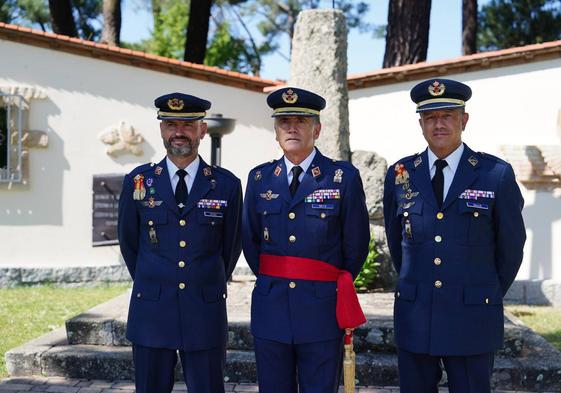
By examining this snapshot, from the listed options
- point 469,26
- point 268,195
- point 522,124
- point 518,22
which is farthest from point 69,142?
point 518,22

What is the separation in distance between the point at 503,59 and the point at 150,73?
4433 mm

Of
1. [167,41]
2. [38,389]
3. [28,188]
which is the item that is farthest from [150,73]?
[167,41]

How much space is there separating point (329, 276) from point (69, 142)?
684 cm

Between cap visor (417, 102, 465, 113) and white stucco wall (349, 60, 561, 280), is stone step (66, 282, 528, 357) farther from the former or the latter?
white stucco wall (349, 60, 561, 280)

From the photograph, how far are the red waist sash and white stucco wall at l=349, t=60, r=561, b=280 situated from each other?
5.80 meters

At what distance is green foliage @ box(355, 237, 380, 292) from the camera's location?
21.5ft

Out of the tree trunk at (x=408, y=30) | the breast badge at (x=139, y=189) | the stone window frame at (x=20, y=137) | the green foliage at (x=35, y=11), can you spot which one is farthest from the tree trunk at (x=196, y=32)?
the breast badge at (x=139, y=189)

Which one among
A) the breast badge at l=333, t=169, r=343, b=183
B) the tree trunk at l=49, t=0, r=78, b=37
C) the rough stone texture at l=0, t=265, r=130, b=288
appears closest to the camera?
the breast badge at l=333, t=169, r=343, b=183

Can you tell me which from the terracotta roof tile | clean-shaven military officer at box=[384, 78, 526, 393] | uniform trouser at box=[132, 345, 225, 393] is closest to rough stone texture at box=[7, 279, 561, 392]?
uniform trouser at box=[132, 345, 225, 393]

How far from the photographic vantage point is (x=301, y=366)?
131 inches

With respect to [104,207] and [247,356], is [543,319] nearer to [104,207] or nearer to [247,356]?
[247,356]

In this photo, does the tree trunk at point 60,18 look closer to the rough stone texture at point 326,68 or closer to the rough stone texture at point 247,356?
the rough stone texture at point 326,68

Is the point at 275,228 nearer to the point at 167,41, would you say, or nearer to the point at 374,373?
the point at 374,373

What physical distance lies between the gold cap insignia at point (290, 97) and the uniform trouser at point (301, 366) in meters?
1.10
